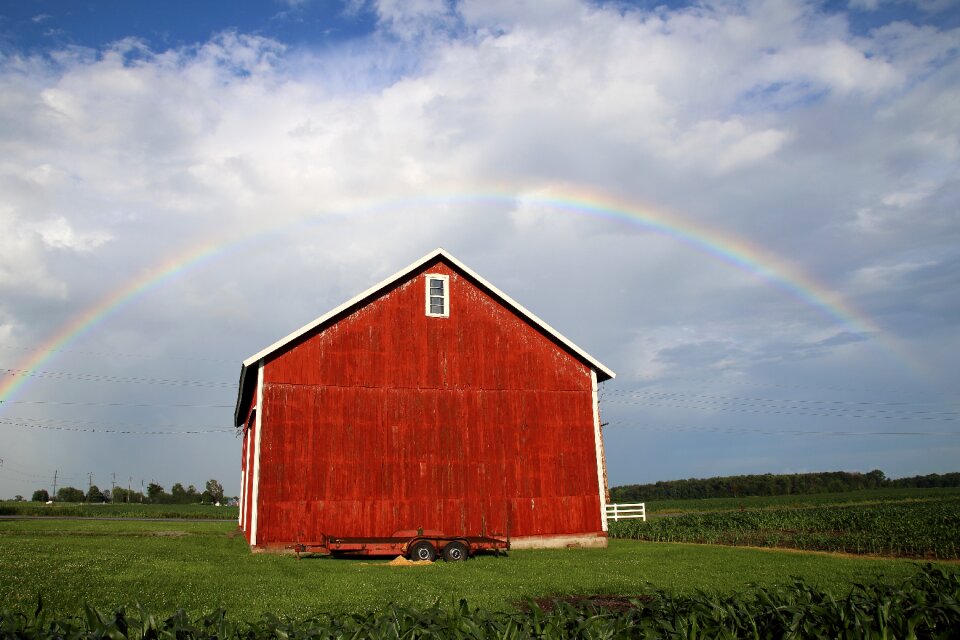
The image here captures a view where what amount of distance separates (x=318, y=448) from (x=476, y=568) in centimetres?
738

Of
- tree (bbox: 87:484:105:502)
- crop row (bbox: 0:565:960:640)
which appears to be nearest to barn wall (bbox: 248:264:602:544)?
crop row (bbox: 0:565:960:640)

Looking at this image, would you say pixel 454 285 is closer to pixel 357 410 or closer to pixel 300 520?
pixel 357 410

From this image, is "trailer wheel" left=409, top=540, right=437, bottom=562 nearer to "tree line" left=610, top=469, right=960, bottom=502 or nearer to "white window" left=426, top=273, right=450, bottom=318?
"white window" left=426, top=273, right=450, bottom=318

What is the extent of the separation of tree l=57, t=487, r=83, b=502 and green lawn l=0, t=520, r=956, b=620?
446ft

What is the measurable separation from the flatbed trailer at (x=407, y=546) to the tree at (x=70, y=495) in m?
141

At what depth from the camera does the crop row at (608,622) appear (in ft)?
13.6

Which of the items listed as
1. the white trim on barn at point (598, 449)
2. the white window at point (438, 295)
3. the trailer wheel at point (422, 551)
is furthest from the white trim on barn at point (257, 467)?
the white trim on barn at point (598, 449)

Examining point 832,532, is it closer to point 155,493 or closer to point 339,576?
point 339,576

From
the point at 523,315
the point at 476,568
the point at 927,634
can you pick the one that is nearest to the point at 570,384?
the point at 523,315

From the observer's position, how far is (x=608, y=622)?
4793mm

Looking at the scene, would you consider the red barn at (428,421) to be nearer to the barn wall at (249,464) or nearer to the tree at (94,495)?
the barn wall at (249,464)

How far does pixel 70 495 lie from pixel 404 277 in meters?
145

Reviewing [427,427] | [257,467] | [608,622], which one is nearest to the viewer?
[608,622]

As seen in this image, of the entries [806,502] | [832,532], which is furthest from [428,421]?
[806,502]
